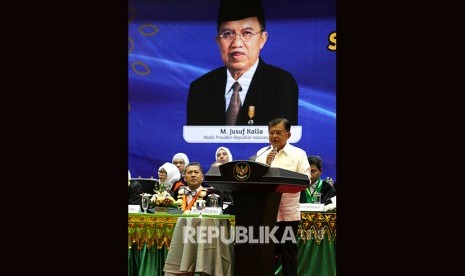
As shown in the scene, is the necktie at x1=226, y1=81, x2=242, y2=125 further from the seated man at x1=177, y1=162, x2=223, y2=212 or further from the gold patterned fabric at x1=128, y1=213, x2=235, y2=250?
the gold patterned fabric at x1=128, y1=213, x2=235, y2=250

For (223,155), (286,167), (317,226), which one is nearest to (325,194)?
(317,226)

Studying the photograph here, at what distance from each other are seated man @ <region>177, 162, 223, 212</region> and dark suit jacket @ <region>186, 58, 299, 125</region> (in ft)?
1.54

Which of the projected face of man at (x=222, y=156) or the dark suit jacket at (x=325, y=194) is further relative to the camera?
the projected face of man at (x=222, y=156)

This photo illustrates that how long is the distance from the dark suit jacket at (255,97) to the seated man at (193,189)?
47cm

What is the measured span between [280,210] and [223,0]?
7.30ft

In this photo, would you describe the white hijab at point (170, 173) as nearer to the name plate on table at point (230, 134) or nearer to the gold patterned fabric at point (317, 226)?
the name plate on table at point (230, 134)

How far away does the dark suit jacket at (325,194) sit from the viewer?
23.4 ft

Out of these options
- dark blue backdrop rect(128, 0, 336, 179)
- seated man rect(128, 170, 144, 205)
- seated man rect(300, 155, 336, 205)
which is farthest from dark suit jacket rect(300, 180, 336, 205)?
seated man rect(128, 170, 144, 205)

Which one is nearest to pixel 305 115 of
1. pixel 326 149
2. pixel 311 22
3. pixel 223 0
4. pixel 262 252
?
pixel 326 149

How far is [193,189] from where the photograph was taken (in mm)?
7234

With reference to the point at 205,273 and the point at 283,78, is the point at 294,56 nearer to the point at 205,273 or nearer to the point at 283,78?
the point at 283,78

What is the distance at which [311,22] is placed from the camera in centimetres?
723

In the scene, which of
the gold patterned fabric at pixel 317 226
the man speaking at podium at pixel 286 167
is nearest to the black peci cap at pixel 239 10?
the man speaking at podium at pixel 286 167

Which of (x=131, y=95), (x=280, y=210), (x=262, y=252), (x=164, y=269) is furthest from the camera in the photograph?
(x=131, y=95)
